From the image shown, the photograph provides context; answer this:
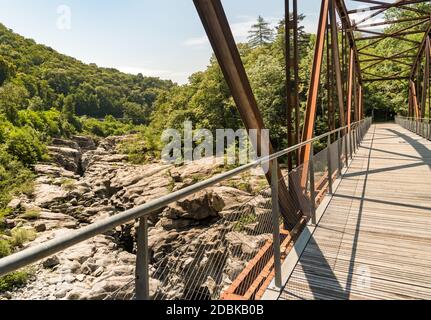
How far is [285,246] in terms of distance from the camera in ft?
11.6

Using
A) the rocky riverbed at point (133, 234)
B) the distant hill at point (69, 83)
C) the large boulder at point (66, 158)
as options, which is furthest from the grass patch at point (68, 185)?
the distant hill at point (69, 83)

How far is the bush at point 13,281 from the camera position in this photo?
1238 centimetres

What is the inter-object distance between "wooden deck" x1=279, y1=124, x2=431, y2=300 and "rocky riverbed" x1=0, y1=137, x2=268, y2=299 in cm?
64

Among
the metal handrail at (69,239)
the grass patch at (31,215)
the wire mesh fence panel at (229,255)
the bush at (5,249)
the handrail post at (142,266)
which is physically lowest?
the bush at (5,249)

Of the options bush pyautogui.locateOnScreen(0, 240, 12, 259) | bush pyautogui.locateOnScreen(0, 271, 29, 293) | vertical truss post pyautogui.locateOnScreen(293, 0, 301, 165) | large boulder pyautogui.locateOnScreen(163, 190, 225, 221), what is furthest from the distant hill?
vertical truss post pyautogui.locateOnScreen(293, 0, 301, 165)

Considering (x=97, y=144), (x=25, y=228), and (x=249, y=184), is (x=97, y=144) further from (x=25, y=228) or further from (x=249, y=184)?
(x=249, y=184)

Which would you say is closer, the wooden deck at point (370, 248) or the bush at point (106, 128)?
the wooden deck at point (370, 248)

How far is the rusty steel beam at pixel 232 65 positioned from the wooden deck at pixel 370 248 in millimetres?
770

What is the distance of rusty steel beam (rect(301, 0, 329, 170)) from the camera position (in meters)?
4.50

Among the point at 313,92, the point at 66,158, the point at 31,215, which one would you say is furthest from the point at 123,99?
the point at 313,92

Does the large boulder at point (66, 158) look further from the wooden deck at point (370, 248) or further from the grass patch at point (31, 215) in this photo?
the wooden deck at point (370, 248)

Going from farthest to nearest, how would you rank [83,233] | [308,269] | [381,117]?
[381,117] → [308,269] → [83,233]
